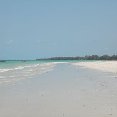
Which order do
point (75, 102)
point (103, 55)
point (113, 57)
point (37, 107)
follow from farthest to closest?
point (103, 55) → point (113, 57) → point (75, 102) → point (37, 107)

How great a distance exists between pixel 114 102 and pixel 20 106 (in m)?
2.68

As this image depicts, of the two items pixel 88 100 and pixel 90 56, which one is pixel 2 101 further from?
pixel 90 56

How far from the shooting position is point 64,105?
8695 mm

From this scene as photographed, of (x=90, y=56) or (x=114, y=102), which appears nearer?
(x=114, y=102)

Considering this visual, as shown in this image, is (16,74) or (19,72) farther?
Answer: (19,72)

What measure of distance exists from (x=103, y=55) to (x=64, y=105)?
145752 mm

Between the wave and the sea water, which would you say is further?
the sea water

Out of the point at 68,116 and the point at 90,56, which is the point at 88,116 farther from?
the point at 90,56

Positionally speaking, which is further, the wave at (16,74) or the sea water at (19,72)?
the sea water at (19,72)

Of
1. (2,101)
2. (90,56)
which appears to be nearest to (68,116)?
(2,101)

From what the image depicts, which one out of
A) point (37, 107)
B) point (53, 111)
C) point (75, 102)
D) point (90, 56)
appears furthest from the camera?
point (90, 56)

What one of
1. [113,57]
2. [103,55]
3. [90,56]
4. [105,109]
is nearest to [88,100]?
[105,109]

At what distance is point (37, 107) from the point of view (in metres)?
8.39

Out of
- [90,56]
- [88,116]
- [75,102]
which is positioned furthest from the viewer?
[90,56]
